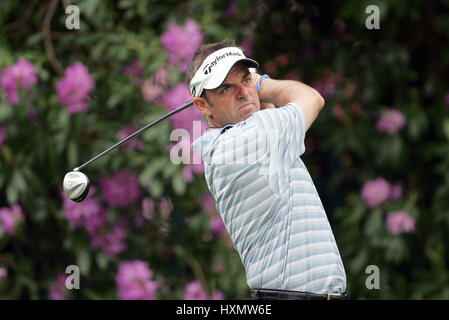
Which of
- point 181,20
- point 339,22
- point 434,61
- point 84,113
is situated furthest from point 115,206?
point 434,61

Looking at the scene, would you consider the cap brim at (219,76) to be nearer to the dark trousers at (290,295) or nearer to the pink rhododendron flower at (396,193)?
the dark trousers at (290,295)

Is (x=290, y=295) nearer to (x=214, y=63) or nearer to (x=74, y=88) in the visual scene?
(x=214, y=63)

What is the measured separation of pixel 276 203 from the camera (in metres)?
2.03

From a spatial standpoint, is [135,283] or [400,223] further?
[400,223]

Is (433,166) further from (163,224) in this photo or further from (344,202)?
(163,224)

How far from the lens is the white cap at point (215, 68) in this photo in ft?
6.70

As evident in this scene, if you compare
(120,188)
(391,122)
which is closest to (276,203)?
(120,188)

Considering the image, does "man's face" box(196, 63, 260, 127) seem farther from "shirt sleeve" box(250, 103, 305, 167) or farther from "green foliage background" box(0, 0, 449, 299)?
"green foliage background" box(0, 0, 449, 299)

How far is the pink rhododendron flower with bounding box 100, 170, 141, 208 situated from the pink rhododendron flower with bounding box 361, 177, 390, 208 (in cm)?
102

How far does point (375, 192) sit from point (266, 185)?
1823 mm

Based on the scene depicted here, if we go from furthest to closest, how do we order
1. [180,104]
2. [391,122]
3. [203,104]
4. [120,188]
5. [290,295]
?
[391,122]
[120,188]
[180,104]
[203,104]
[290,295]

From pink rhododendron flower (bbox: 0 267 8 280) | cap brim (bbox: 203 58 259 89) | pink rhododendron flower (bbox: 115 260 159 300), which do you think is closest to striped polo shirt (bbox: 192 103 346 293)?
cap brim (bbox: 203 58 259 89)

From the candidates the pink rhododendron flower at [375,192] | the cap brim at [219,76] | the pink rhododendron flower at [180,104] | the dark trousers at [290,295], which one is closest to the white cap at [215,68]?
the cap brim at [219,76]

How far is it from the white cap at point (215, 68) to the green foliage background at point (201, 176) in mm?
1397
